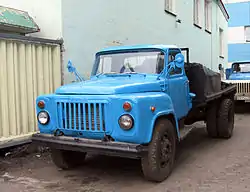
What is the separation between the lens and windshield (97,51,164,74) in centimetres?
540

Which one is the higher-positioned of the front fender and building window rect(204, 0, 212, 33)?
building window rect(204, 0, 212, 33)

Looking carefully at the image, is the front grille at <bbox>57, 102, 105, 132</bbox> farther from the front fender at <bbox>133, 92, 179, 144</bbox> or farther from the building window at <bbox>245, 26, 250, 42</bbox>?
the building window at <bbox>245, 26, 250, 42</bbox>

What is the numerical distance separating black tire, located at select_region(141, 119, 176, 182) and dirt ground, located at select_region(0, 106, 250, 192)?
166 mm

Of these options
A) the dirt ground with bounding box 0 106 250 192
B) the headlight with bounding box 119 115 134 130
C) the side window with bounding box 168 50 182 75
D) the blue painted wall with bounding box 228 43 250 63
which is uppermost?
the blue painted wall with bounding box 228 43 250 63

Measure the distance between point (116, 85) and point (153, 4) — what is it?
23.5 feet

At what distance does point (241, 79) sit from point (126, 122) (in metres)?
9.22

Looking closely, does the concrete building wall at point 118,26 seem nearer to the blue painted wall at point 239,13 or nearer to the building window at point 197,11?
the building window at point 197,11

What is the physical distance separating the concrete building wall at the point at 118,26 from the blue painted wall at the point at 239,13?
41.8 feet

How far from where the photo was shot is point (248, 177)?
4.88 m

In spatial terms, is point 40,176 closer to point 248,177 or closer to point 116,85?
point 116,85

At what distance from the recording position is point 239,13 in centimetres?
2670

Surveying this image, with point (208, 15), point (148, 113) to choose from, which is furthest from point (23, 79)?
point (208, 15)

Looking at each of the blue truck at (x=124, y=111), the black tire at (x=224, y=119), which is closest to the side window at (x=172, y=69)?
the blue truck at (x=124, y=111)

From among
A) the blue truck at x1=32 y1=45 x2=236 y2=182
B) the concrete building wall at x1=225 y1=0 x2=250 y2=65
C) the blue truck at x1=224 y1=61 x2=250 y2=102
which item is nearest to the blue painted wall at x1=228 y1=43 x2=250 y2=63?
the concrete building wall at x1=225 y1=0 x2=250 y2=65
